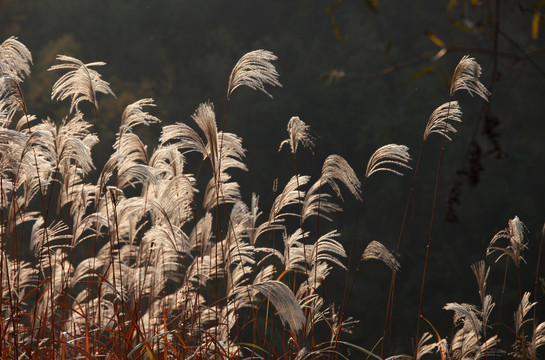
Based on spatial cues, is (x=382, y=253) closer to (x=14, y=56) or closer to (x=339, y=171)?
(x=339, y=171)

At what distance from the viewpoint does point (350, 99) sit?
15.7m

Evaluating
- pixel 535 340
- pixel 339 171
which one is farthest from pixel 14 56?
pixel 535 340

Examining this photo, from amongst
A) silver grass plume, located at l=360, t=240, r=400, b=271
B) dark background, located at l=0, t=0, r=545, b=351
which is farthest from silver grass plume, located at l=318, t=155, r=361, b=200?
dark background, located at l=0, t=0, r=545, b=351

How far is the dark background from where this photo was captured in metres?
13.1

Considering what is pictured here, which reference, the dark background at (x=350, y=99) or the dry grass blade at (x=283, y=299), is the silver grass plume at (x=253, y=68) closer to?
the dry grass blade at (x=283, y=299)

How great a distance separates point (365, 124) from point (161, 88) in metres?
5.63

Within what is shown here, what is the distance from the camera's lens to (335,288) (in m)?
13.2

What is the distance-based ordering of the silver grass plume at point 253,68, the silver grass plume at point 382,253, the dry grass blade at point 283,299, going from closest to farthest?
the dry grass blade at point 283,299, the silver grass plume at point 253,68, the silver grass plume at point 382,253

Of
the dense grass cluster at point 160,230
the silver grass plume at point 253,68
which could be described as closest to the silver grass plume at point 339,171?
the dense grass cluster at point 160,230

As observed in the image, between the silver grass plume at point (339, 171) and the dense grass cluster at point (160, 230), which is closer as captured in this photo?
the dense grass cluster at point (160, 230)

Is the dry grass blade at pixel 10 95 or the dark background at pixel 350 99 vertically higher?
the dark background at pixel 350 99

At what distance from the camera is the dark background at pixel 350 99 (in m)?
13.1

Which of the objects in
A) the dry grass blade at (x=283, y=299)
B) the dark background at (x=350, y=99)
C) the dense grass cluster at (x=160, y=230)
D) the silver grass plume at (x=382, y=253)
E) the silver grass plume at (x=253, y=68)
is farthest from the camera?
the dark background at (x=350, y=99)

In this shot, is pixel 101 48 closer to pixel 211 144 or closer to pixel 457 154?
pixel 457 154
